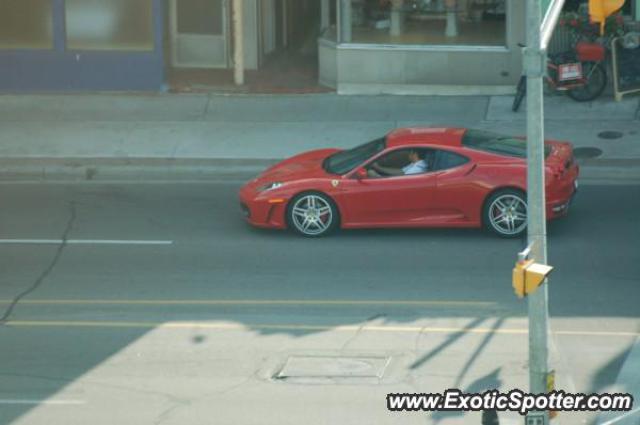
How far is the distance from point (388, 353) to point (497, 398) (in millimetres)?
2120

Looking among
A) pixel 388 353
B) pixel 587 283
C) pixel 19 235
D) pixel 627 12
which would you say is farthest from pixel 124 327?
pixel 627 12

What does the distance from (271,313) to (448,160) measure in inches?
141

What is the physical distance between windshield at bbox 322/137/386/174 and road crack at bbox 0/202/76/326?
3445 mm

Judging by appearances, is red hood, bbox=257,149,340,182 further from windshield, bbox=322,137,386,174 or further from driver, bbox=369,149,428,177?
driver, bbox=369,149,428,177

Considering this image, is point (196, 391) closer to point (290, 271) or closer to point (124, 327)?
point (124, 327)

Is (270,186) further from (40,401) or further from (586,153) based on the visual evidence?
(586,153)

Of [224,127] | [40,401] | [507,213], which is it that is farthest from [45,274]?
[224,127]

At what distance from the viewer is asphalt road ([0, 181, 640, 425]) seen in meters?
12.4

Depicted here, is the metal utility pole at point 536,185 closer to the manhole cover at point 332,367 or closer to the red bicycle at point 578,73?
the manhole cover at point 332,367

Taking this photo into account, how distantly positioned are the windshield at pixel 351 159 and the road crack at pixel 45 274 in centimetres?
344

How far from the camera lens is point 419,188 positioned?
16.8 meters

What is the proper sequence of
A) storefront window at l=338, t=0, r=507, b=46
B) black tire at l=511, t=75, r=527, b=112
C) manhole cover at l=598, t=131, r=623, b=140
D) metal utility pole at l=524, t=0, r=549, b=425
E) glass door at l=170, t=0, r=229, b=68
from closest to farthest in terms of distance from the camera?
metal utility pole at l=524, t=0, r=549, b=425 < manhole cover at l=598, t=131, r=623, b=140 < black tire at l=511, t=75, r=527, b=112 < storefront window at l=338, t=0, r=507, b=46 < glass door at l=170, t=0, r=229, b=68

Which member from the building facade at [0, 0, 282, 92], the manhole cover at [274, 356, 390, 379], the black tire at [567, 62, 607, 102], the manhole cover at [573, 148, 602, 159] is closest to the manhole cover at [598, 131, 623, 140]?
the manhole cover at [573, 148, 602, 159]

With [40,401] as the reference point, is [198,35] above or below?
above
